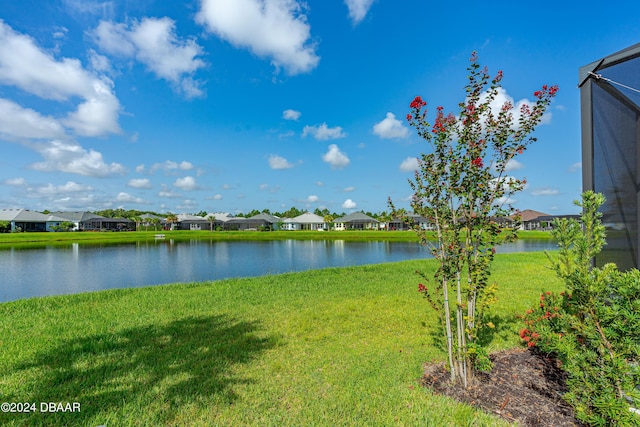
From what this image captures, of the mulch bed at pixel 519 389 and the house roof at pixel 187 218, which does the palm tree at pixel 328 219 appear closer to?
the house roof at pixel 187 218

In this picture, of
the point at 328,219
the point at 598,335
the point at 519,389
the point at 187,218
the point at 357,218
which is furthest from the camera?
the point at 187,218

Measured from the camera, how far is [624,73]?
3273 mm

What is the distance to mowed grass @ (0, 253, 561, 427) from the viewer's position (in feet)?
9.23

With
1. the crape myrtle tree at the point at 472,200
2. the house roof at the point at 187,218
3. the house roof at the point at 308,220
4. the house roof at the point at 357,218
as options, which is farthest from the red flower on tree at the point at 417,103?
the house roof at the point at 187,218

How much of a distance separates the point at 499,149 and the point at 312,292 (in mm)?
6361

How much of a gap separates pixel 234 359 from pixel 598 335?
3.79 metres

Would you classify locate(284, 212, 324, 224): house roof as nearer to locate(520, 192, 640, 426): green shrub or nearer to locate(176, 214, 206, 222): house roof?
locate(176, 214, 206, 222): house roof

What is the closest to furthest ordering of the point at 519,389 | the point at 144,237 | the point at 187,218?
the point at 519,389, the point at 144,237, the point at 187,218

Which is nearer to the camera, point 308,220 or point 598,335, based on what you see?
point 598,335

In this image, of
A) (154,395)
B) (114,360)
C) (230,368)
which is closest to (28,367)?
(114,360)

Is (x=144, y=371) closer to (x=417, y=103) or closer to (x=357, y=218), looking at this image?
(x=417, y=103)

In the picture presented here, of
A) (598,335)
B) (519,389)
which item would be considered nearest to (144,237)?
A: (519,389)

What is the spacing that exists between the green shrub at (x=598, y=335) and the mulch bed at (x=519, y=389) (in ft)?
1.40

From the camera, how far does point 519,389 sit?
3.13 metres
